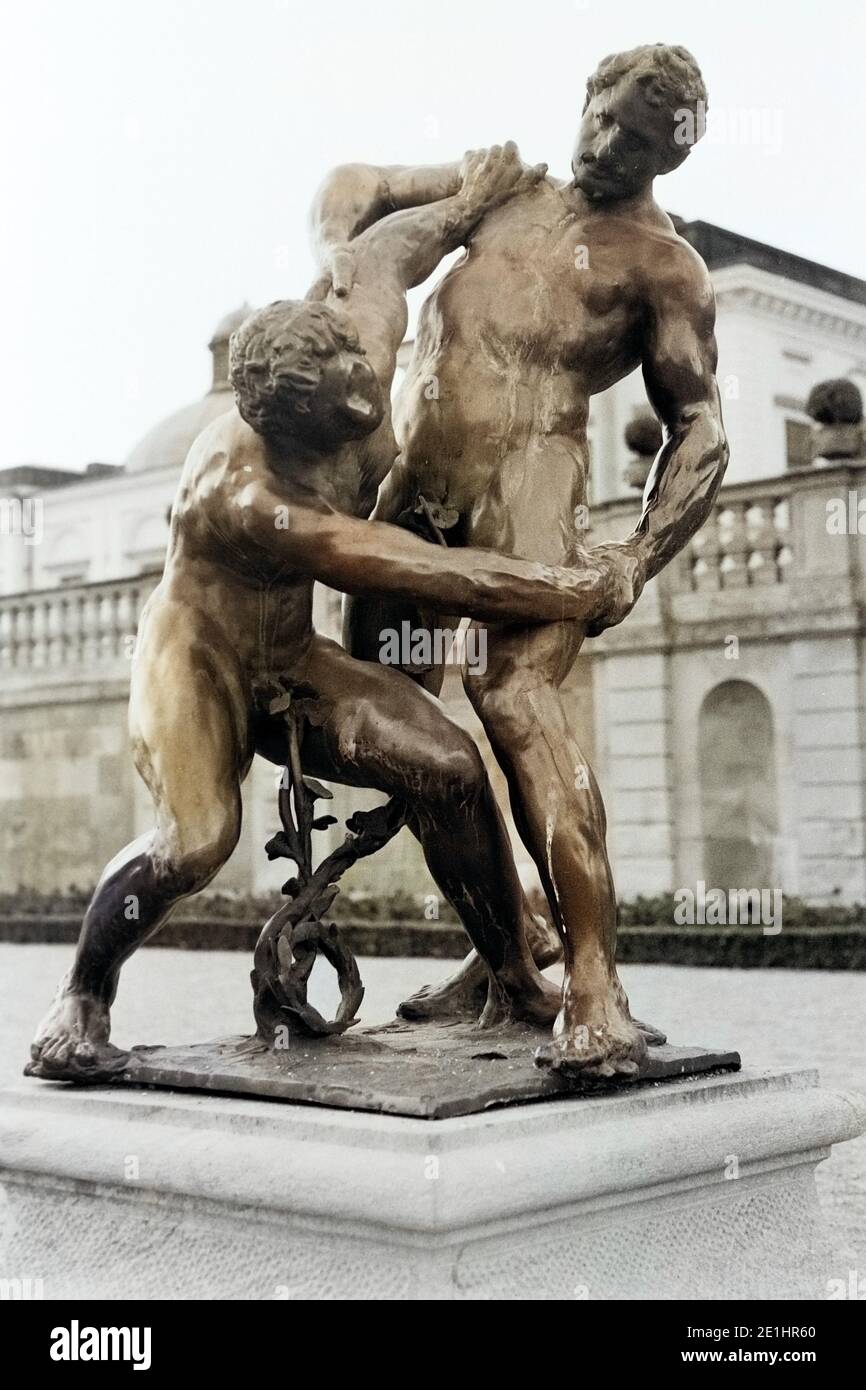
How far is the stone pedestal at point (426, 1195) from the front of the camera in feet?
11.0

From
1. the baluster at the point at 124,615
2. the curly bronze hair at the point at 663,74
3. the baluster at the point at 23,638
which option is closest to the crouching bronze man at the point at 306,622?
the curly bronze hair at the point at 663,74

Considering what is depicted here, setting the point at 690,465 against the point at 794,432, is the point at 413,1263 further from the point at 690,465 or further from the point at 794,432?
the point at 794,432

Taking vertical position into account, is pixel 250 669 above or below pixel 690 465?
below

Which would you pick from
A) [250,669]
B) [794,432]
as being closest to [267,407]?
[250,669]

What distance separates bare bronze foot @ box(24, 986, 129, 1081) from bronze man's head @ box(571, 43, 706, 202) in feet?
7.19

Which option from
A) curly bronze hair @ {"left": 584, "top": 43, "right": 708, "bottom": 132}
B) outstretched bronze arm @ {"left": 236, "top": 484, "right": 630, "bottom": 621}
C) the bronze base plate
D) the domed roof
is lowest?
the bronze base plate

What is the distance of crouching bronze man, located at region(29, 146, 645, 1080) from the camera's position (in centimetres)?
379

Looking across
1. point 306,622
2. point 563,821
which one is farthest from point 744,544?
point 563,821

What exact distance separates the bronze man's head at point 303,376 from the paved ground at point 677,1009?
95.7 inches

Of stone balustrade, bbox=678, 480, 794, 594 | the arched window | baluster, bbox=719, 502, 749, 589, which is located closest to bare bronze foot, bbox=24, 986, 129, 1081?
stone balustrade, bbox=678, 480, 794, 594

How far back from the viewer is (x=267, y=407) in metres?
3.76

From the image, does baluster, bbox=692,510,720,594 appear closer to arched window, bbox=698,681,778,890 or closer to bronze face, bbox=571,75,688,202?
arched window, bbox=698,681,778,890

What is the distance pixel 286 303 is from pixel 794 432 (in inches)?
695

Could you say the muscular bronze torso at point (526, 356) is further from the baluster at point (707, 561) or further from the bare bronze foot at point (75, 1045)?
the baluster at point (707, 561)
